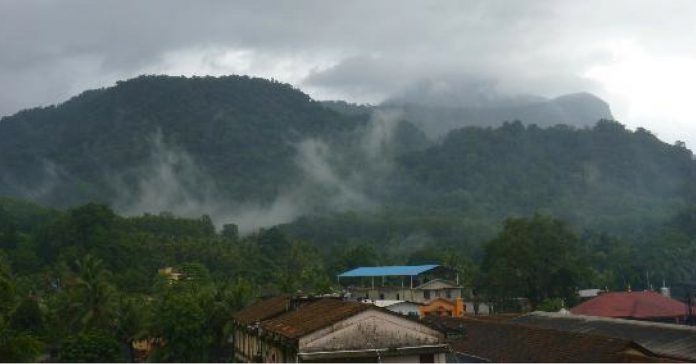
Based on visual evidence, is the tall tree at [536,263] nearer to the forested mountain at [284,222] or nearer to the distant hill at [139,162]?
the forested mountain at [284,222]

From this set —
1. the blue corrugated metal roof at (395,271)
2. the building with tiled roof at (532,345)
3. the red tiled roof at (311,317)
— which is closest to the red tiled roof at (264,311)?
the red tiled roof at (311,317)

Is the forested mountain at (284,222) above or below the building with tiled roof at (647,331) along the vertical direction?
above

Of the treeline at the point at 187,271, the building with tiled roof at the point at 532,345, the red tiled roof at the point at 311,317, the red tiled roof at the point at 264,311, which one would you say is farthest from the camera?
the treeline at the point at 187,271

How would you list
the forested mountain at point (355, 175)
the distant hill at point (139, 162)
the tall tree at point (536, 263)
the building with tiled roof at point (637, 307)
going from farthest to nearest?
1. the distant hill at point (139, 162)
2. the forested mountain at point (355, 175)
3. the tall tree at point (536, 263)
4. the building with tiled roof at point (637, 307)

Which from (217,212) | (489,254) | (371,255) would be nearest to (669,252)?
(489,254)

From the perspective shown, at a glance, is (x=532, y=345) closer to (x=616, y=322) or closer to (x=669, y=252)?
(x=616, y=322)

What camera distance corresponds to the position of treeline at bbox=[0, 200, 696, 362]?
38.7 meters

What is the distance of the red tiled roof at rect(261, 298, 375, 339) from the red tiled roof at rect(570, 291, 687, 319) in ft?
89.6

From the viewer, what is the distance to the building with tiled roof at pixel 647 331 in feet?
82.4

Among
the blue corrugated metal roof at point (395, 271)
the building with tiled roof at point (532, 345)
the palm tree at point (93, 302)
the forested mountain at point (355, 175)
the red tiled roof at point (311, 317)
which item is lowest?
the building with tiled roof at point (532, 345)

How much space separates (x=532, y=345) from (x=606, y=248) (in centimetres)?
7747

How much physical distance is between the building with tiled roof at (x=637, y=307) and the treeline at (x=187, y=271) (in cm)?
659

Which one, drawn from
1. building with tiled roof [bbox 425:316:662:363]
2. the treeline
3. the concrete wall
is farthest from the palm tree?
the concrete wall

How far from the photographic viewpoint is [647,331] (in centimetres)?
2809
